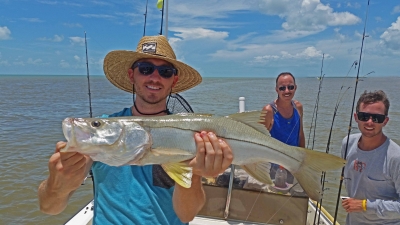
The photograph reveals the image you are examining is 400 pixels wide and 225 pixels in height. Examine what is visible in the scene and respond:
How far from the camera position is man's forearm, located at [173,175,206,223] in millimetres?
2045

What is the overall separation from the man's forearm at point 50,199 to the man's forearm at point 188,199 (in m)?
0.76

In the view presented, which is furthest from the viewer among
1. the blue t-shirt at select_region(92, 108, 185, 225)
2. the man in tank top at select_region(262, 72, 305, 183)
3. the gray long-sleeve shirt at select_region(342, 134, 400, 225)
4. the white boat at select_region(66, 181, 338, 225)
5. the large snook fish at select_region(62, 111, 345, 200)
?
the man in tank top at select_region(262, 72, 305, 183)

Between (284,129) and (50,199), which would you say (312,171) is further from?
(284,129)

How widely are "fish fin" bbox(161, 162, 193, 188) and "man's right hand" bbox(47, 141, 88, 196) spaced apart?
50 centimetres

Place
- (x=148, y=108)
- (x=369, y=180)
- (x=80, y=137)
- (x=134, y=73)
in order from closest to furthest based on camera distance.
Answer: (x=80, y=137) < (x=148, y=108) < (x=134, y=73) < (x=369, y=180)

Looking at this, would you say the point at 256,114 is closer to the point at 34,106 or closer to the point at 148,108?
the point at 148,108

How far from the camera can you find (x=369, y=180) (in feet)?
10.3

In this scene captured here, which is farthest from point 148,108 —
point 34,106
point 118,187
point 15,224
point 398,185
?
point 34,106

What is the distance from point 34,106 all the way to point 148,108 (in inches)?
856

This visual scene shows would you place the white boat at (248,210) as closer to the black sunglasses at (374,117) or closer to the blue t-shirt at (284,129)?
the black sunglasses at (374,117)

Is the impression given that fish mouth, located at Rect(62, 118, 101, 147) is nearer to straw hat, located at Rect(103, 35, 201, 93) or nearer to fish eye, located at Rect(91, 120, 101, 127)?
fish eye, located at Rect(91, 120, 101, 127)

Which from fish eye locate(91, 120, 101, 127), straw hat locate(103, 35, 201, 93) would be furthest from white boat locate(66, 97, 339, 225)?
fish eye locate(91, 120, 101, 127)

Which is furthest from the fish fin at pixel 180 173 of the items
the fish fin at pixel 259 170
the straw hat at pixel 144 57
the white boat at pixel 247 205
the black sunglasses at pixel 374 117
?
the black sunglasses at pixel 374 117

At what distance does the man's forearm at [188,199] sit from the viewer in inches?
80.5
